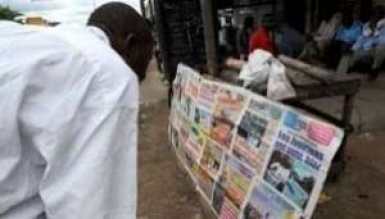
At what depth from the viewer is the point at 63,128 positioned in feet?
4.41

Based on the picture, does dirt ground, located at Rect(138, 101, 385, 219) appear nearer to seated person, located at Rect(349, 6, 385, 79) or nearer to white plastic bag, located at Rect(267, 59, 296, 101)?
white plastic bag, located at Rect(267, 59, 296, 101)

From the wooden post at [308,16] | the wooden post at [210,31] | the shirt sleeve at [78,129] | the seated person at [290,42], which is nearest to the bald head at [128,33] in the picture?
the shirt sleeve at [78,129]

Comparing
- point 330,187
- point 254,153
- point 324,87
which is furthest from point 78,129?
point 330,187

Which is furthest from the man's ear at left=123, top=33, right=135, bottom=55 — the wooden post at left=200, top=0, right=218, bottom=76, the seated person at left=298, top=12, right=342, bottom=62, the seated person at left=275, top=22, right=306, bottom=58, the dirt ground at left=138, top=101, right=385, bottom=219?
the seated person at left=275, top=22, right=306, bottom=58

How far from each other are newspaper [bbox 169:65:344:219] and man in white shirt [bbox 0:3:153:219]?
6.24 feet

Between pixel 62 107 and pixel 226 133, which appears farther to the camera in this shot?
pixel 226 133

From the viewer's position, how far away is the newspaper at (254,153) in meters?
3.25

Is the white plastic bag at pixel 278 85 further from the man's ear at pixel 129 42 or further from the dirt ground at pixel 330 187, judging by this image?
the man's ear at pixel 129 42

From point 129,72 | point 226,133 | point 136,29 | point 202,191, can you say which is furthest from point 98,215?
point 202,191

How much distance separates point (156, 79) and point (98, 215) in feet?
37.3

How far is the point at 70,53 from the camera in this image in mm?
1388

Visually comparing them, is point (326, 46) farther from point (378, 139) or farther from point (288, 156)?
point (288, 156)

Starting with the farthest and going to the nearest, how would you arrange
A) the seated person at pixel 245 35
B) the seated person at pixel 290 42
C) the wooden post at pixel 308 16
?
the wooden post at pixel 308 16 < the seated person at pixel 245 35 < the seated person at pixel 290 42

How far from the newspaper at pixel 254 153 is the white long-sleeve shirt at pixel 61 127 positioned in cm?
192
